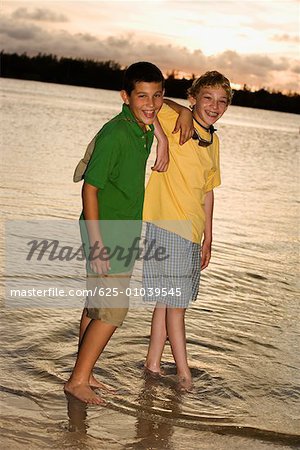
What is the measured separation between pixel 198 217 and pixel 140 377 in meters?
0.98

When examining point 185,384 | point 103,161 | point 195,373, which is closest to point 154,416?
point 185,384

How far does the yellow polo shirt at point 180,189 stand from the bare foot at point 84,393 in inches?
37.5

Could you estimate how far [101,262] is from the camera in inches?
149

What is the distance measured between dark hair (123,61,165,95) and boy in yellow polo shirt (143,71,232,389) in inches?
17.2

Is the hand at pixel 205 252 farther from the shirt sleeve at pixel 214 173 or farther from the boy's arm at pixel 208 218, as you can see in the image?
the shirt sleeve at pixel 214 173

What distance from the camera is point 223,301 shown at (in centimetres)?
634

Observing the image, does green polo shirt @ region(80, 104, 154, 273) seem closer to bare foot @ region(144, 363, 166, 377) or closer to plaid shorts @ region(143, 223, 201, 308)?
plaid shorts @ region(143, 223, 201, 308)

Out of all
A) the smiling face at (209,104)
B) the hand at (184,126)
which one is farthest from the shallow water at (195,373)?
the smiling face at (209,104)

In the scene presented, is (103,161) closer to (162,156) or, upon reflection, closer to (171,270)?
(162,156)

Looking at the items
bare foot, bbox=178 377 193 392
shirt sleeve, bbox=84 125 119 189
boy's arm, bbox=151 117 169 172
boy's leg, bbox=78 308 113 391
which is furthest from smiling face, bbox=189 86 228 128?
bare foot, bbox=178 377 193 392

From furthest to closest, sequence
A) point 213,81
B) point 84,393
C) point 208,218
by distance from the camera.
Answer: point 208,218, point 213,81, point 84,393

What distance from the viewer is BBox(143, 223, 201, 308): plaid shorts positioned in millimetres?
4340

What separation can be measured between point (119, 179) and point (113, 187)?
2.0 inches

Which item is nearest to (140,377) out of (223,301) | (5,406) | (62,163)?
(5,406)
